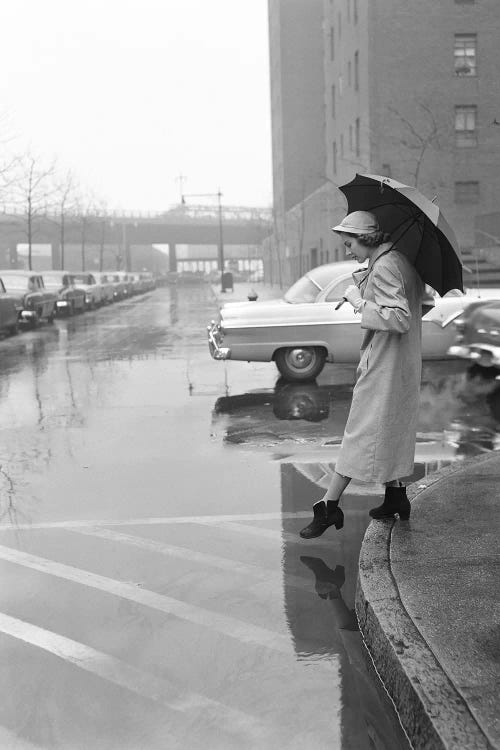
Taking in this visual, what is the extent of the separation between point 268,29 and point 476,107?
183 feet

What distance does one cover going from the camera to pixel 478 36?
151 feet

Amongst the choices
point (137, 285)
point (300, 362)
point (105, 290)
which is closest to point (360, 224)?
point (300, 362)

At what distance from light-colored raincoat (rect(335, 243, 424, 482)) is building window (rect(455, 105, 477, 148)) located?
4318 centimetres

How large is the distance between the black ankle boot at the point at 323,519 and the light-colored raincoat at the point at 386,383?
13.2 inches

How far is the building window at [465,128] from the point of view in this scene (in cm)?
4603

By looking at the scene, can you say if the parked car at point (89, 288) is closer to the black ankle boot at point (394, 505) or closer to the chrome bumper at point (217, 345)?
the chrome bumper at point (217, 345)

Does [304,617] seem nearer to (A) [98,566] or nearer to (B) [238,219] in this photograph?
(A) [98,566]

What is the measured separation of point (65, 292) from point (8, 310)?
34.7ft

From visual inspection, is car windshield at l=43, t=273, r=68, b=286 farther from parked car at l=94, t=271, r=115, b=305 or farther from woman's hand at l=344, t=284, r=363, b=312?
woman's hand at l=344, t=284, r=363, b=312

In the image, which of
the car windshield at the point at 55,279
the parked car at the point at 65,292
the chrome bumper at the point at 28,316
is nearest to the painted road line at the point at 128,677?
the chrome bumper at the point at 28,316

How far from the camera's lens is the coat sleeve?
5121 mm

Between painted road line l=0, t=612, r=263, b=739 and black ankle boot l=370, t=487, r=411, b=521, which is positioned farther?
black ankle boot l=370, t=487, r=411, b=521

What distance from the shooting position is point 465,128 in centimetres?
4612

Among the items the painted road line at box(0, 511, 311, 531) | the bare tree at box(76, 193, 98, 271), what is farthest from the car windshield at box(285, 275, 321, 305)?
the bare tree at box(76, 193, 98, 271)
